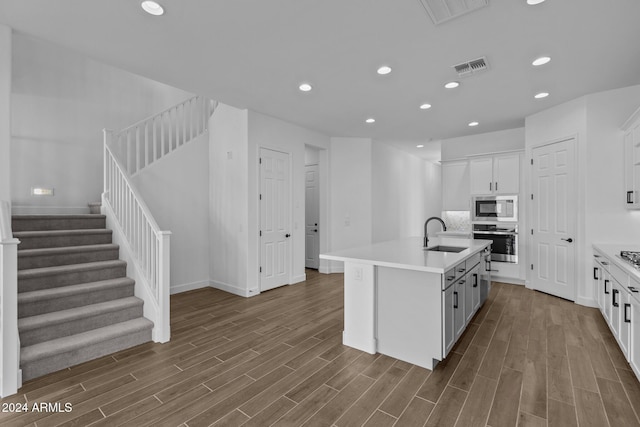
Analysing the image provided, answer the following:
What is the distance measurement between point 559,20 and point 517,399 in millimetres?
3028

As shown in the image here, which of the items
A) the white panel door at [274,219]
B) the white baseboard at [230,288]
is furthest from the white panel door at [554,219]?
the white baseboard at [230,288]

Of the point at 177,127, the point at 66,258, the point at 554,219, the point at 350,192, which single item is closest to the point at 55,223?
the point at 66,258

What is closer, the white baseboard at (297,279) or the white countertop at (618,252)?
the white countertop at (618,252)

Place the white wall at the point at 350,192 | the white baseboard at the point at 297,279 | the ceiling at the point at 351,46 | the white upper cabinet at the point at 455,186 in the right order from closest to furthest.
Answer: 1. the ceiling at the point at 351,46
2. the white baseboard at the point at 297,279
3. the white upper cabinet at the point at 455,186
4. the white wall at the point at 350,192

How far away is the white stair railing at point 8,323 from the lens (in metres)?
2.15

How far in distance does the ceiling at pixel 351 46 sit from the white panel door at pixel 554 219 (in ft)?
2.74

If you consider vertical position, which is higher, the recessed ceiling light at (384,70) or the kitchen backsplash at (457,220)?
the recessed ceiling light at (384,70)

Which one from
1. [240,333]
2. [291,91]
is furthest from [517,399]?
[291,91]

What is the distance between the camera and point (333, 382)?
2344 mm

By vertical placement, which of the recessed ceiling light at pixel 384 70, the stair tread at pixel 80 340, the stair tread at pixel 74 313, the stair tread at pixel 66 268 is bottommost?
the stair tread at pixel 80 340

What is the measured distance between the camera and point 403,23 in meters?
2.53

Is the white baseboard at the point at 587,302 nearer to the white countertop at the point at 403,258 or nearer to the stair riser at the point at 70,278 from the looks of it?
the white countertop at the point at 403,258

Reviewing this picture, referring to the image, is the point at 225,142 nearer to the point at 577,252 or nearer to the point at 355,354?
the point at 355,354

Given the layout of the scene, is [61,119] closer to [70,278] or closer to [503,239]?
[70,278]
